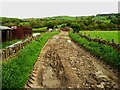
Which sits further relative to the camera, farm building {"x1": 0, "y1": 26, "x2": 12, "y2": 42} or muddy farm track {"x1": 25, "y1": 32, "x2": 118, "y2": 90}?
farm building {"x1": 0, "y1": 26, "x2": 12, "y2": 42}

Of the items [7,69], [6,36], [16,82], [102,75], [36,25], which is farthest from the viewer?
[36,25]

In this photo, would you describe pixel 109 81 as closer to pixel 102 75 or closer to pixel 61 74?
pixel 102 75

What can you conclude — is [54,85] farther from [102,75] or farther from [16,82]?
[102,75]

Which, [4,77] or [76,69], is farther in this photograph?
[76,69]

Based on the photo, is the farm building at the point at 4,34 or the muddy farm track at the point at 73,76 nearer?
the muddy farm track at the point at 73,76

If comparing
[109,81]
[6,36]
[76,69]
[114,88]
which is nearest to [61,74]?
[76,69]

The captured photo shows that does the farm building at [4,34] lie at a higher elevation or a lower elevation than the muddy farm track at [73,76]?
higher

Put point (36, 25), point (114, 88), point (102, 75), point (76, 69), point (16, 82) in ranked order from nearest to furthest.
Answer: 1. point (16, 82)
2. point (114, 88)
3. point (102, 75)
4. point (76, 69)
5. point (36, 25)

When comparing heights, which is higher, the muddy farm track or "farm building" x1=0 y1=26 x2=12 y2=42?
"farm building" x1=0 y1=26 x2=12 y2=42

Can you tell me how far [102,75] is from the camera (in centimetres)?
1373

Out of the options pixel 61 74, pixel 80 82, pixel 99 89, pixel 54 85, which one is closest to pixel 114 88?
pixel 99 89

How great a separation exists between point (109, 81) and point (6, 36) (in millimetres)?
21765

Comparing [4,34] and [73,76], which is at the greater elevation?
[4,34]

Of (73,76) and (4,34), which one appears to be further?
(4,34)
